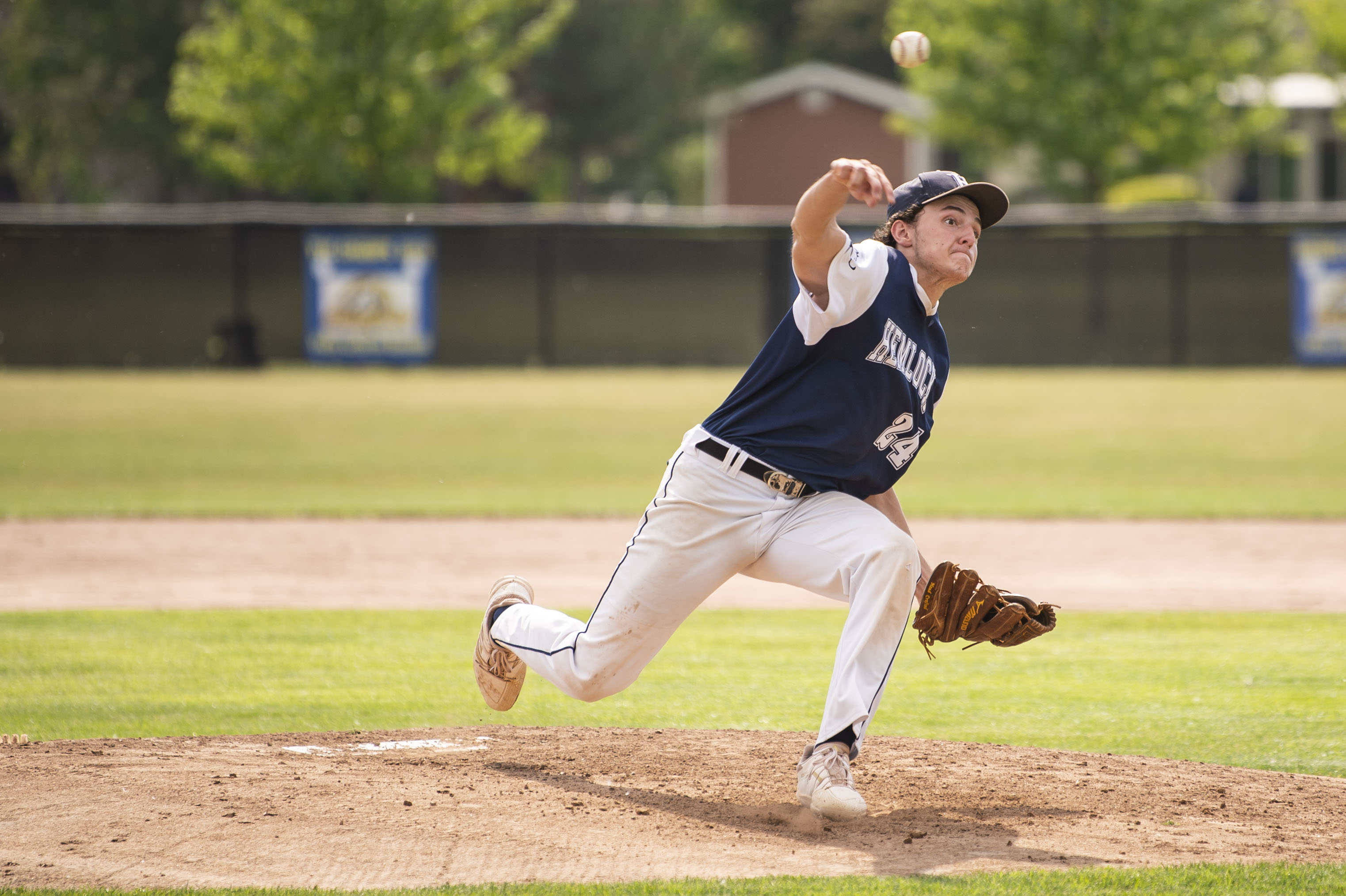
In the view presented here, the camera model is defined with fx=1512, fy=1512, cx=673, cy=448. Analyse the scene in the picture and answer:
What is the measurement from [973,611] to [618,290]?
17085mm

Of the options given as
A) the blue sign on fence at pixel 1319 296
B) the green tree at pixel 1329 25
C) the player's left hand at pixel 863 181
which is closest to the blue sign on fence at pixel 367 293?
the blue sign on fence at pixel 1319 296

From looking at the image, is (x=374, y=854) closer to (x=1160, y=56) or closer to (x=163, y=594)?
(x=163, y=594)

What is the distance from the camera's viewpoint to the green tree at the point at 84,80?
1312 inches

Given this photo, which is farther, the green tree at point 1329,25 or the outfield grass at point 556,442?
the green tree at point 1329,25

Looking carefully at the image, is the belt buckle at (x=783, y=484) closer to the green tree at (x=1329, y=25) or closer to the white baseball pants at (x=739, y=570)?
the white baseball pants at (x=739, y=570)

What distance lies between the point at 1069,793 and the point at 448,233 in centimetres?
1731

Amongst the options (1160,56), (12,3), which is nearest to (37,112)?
(12,3)

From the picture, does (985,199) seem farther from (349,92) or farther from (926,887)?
(349,92)

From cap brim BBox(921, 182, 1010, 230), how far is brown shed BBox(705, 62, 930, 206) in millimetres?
36588

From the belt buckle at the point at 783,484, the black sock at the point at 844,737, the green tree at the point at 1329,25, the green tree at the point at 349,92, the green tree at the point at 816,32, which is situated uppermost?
the green tree at the point at 816,32

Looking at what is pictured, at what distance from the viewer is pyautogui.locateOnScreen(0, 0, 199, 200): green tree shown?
33.3 meters

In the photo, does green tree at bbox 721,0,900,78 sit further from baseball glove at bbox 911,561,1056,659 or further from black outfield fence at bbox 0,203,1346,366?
baseball glove at bbox 911,561,1056,659

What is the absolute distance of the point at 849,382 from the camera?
3.86 m

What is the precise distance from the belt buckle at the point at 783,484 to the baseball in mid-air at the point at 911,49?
5.30ft
